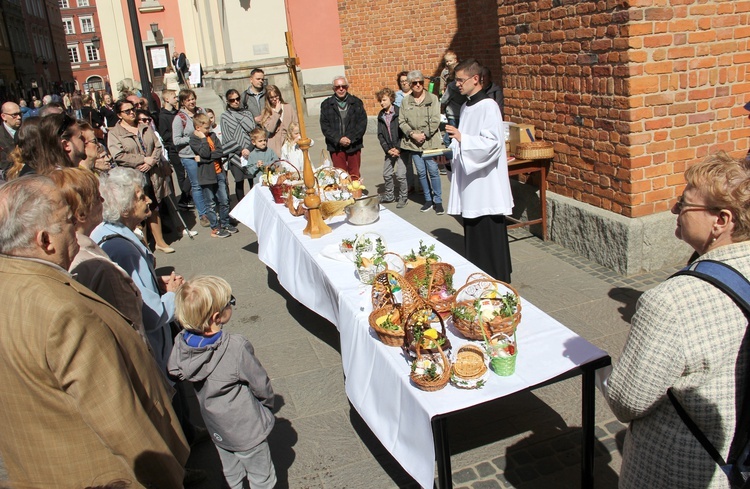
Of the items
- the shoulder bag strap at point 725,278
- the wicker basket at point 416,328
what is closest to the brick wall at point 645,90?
the wicker basket at point 416,328

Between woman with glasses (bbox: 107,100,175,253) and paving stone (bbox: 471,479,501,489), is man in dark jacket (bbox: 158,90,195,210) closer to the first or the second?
woman with glasses (bbox: 107,100,175,253)

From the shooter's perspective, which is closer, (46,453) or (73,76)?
(46,453)

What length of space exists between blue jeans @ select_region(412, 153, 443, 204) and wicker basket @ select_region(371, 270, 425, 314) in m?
4.90

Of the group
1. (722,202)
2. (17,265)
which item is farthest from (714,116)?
(17,265)

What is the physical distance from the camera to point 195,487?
11.8ft

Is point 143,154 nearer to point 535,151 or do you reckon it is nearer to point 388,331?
point 535,151

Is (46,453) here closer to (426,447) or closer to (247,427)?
(247,427)

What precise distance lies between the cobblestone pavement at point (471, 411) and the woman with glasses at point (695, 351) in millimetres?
1257

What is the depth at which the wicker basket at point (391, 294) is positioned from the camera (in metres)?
3.16

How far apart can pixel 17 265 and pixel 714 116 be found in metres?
5.91

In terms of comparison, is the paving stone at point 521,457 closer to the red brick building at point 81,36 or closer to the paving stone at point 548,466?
the paving stone at point 548,466

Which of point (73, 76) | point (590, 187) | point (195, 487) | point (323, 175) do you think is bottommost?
point (195, 487)

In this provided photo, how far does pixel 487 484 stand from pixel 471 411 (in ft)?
2.39

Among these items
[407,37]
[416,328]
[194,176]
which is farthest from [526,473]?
[407,37]
